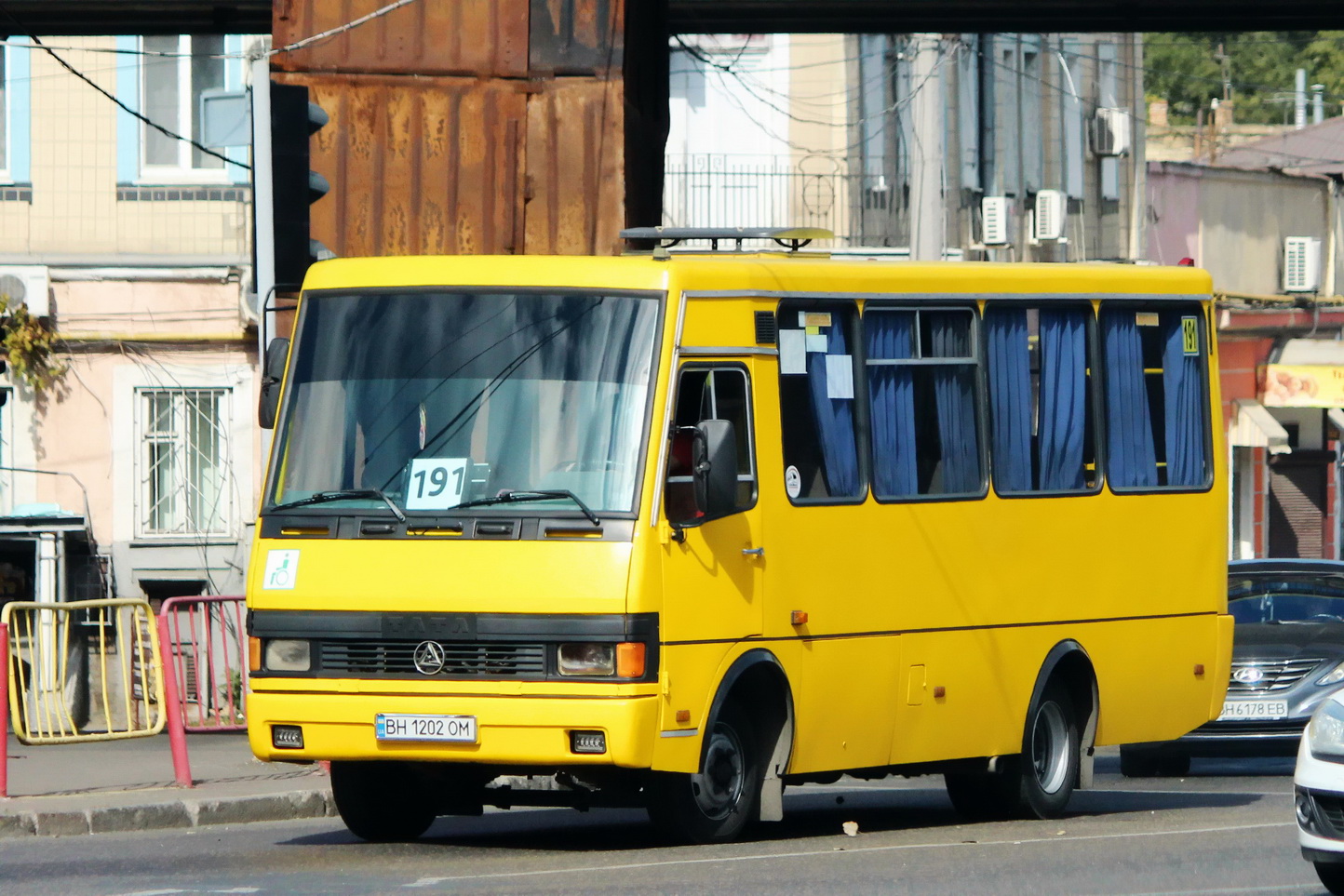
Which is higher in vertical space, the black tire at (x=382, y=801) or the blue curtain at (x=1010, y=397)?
the blue curtain at (x=1010, y=397)

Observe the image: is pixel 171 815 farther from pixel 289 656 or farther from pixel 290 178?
pixel 290 178

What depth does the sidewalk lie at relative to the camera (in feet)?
41.3

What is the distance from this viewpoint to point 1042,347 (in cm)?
1309

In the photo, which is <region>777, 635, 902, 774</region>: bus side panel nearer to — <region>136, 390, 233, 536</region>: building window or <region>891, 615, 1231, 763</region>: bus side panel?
<region>891, 615, 1231, 763</region>: bus side panel

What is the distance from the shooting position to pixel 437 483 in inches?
418

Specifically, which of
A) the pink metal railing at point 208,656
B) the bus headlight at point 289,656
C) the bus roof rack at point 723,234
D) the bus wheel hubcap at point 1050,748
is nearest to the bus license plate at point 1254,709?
the bus wheel hubcap at point 1050,748

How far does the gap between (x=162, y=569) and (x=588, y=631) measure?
1604 centimetres

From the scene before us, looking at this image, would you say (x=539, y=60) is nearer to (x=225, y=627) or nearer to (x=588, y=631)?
(x=225, y=627)

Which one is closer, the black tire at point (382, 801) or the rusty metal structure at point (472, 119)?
the black tire at point (382, 801)

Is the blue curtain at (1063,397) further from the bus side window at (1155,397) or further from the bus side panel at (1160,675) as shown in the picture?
the bus side panel at (1160,675)

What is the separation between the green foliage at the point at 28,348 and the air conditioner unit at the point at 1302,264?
23090mm

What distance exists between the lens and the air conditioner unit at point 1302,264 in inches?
1612

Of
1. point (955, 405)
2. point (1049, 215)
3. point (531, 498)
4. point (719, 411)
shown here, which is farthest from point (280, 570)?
point (1049, 215)

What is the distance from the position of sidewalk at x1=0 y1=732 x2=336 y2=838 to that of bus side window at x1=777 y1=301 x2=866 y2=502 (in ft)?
12.3
